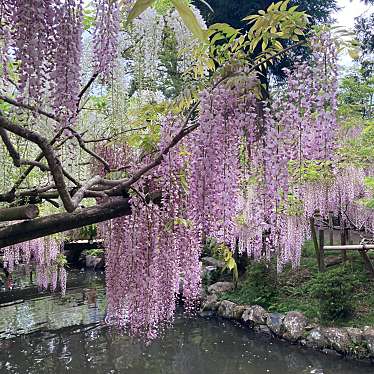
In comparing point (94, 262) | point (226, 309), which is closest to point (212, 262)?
point (226, 309)

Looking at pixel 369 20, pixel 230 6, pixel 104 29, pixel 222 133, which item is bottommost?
pixel 222 133

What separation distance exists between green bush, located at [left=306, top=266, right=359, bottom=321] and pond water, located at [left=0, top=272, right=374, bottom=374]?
78 cm

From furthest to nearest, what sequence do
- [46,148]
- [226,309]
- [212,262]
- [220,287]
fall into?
[212,262] → [220,287] → [226,309] → [46,148]

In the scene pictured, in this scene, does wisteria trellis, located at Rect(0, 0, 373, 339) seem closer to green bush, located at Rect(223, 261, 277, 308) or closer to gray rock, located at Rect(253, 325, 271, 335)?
gray rock, located at Rect(253, 325, 271, 335)

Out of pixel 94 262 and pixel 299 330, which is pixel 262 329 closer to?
pixel 299 330

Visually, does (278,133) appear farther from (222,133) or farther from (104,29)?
(104,29)

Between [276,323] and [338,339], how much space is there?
4.34 feet

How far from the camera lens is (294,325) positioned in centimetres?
770

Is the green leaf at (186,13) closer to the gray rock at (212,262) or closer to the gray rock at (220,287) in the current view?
the gray rock at (220,287)

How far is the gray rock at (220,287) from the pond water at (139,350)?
3.44ft

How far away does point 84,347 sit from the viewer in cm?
752

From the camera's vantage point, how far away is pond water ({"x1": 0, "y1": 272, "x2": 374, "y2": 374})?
660 centimetres

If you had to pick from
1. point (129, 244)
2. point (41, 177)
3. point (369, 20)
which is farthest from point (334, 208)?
point (129, 244)

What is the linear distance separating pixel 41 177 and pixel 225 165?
3192mm
